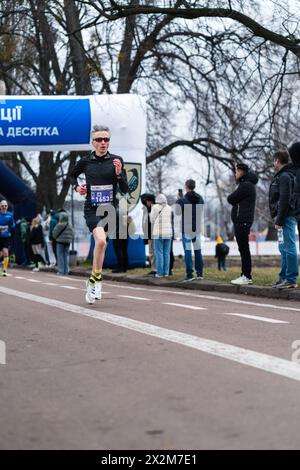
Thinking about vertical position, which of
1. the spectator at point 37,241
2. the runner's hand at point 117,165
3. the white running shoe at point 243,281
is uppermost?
the runner's hand at point 117,165

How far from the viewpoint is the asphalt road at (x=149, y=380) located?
4.45 metres

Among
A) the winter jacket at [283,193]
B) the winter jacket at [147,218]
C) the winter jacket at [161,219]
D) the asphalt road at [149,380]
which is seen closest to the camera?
the asphalt road at [149,380]

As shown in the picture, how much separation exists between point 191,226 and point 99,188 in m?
5.84

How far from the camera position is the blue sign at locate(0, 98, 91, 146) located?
21344 mm

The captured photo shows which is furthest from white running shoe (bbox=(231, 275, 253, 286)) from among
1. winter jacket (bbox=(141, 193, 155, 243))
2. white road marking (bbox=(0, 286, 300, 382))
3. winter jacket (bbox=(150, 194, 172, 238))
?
winter jacket (bbox=(141, 193, 155, 243))

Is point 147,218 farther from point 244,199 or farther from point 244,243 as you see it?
point 244,199

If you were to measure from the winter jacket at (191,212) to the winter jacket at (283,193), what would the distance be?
3.62 m

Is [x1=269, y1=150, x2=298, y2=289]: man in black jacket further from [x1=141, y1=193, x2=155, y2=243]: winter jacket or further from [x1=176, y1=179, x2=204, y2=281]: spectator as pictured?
[x1=141, y1=193, x2=155, y2=243]: winter jacket

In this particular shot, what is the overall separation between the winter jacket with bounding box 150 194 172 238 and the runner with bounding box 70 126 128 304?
674cm

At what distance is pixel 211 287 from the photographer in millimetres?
15750

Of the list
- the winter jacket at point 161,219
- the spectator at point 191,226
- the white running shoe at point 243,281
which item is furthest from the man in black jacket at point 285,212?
the winter jacket at point 161,219

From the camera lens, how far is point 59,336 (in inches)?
322

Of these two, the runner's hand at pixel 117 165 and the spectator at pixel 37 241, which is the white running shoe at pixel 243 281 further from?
the spectator at pixel 37 241
